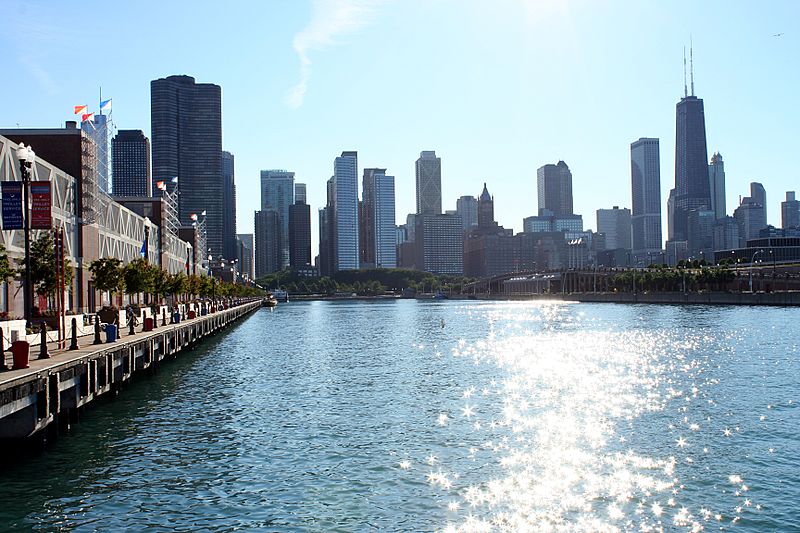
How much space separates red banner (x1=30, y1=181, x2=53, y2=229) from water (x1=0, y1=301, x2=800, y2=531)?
1017cm

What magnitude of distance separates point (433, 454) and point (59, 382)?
15241mm

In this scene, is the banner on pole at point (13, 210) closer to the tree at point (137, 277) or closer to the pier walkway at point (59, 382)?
the pier walkway at point (59, 382)

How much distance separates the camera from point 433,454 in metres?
29.1

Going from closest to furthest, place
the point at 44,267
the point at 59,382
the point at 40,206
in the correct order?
the point at 59,382
the point at 40,206
the point at 44,267

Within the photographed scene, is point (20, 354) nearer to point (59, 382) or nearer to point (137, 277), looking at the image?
point (59, 382)

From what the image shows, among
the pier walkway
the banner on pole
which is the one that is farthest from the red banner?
the pier walkway

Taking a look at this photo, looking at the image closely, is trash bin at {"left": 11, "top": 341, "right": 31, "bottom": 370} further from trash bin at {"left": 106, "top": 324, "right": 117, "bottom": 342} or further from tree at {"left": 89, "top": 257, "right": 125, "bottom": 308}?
tree at {"left": 89, "top": 257, "right": 125, "bottom": 308}

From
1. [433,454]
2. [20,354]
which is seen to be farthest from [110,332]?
[433,454]

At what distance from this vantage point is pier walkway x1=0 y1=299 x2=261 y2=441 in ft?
89.1

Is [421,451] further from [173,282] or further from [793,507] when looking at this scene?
[173,282]

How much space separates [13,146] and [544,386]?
57.9m

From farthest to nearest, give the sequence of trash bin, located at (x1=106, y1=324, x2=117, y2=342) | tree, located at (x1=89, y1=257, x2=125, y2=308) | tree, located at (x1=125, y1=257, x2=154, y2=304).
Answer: tree, located at (x1=125, y1=257, x2=154, y2=304) < tree, located at (x1=89, y1=257, x2=125, y2=308) < trash bin, located at (x1=106, y1=324, x2=117, y2=342)

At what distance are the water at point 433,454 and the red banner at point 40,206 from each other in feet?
33.4

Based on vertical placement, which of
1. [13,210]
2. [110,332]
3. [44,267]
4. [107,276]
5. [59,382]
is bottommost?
[59,382]
